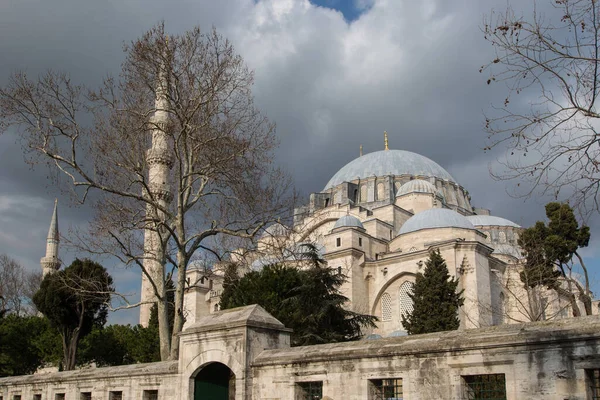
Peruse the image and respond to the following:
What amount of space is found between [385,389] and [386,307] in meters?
27.7

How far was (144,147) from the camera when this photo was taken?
1472cm

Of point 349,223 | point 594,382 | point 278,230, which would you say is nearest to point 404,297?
point 349,223

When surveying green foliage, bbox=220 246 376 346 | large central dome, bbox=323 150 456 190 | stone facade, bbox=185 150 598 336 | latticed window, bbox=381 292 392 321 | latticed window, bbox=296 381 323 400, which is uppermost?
large central dome, bbox=323 150 456 190

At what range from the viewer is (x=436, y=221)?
35.6 metres

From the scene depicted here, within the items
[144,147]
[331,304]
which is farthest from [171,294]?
[144,147]

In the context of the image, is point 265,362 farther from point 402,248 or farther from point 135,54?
point 402,248

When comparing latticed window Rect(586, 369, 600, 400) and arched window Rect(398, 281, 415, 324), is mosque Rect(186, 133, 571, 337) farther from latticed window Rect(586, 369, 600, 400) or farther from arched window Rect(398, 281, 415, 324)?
latticed window Rect(586, 369, 600, 400)

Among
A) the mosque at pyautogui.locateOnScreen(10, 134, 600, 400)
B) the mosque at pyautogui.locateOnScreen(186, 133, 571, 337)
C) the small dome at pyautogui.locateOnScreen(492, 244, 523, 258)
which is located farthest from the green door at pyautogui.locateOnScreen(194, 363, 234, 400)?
the small dome at pyautogui.locateOnScreen(492, 244, 523, 258)

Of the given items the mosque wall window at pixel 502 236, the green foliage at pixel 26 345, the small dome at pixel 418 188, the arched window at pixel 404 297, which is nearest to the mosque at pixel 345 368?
the green foliage at pixel 26 345

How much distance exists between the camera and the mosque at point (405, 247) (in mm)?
31844

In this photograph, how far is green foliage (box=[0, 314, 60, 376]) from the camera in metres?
28.3

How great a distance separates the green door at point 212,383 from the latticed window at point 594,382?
6.41 meters

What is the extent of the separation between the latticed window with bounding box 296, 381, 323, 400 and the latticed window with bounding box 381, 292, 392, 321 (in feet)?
87.1

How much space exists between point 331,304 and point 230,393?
9762 mm
